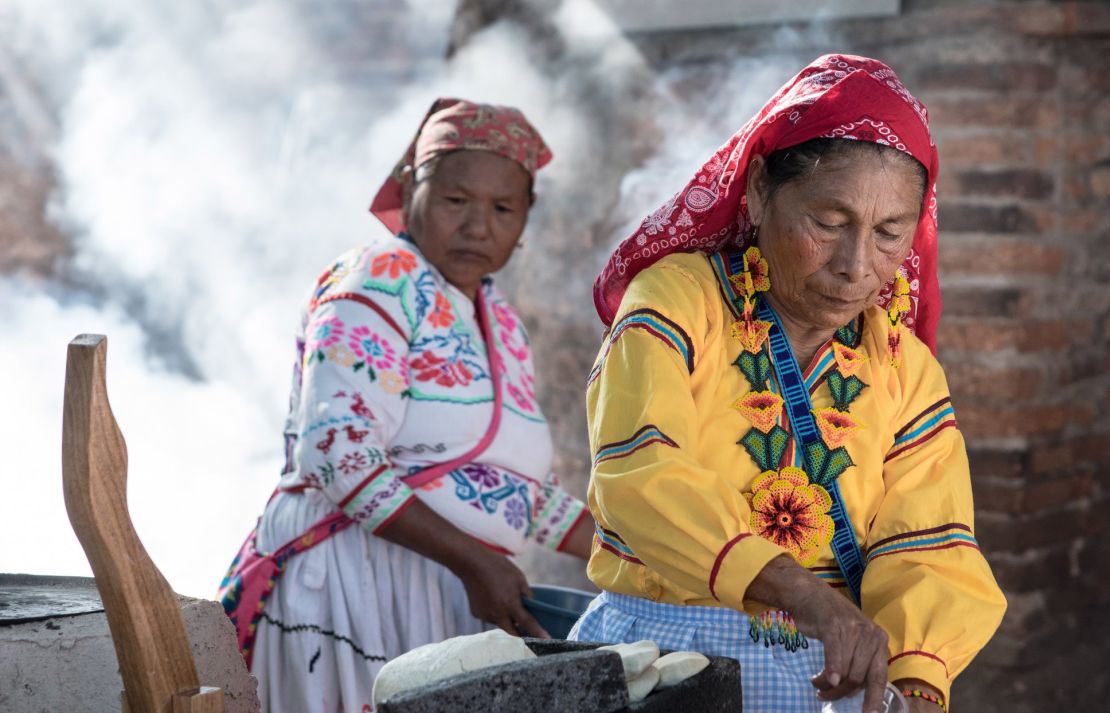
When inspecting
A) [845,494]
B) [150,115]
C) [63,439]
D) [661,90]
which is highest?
[150,115]

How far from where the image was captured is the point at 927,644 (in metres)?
2.21

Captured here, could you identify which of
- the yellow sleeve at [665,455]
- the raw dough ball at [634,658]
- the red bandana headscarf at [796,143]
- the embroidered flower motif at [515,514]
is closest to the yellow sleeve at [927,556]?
the red bandana headscarf at [796,143]

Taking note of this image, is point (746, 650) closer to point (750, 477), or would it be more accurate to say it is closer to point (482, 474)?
point (750, 477)

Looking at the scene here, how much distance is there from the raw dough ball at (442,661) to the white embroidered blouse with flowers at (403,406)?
4.66ft

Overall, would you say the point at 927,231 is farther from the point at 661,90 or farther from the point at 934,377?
the point at 661,90

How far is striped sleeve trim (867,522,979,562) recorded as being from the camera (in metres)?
2.29

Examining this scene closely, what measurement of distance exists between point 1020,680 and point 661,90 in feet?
8.15

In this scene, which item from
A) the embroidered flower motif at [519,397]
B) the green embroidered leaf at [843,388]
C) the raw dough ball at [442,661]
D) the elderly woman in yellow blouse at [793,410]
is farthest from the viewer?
the embroidered flower motif at [519,397]

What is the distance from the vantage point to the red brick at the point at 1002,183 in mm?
4316

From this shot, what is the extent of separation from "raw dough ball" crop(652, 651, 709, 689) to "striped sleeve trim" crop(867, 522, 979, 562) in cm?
55

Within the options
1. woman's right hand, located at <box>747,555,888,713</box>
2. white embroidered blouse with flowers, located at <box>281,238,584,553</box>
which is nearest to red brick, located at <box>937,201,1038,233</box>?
white embroidered blouse with flowers, located at <box>281,238,584,553</box>

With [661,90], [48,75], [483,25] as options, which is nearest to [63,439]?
[661,90]

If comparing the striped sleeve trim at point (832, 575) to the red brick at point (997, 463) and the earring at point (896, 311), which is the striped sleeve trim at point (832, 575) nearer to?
the earring at point (896, 311)

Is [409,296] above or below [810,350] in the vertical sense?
above
